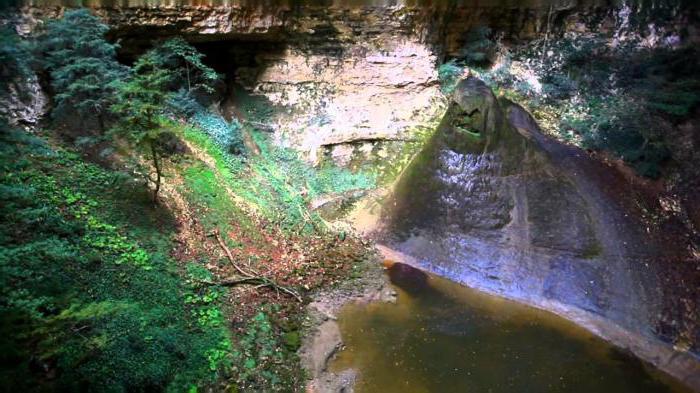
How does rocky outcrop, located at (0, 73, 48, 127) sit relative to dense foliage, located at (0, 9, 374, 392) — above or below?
above

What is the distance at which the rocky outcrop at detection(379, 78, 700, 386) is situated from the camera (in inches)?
340

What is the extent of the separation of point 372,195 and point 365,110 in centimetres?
283

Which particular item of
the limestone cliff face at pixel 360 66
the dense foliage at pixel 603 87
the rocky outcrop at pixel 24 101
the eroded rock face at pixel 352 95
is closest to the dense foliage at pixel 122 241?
the rocky outcrop at pixel 24 101

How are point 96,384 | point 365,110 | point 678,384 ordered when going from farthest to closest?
A: point 365,110 < point 678,384 < point 96,384

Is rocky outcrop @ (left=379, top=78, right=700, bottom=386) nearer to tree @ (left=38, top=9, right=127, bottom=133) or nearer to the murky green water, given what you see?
the murky green water

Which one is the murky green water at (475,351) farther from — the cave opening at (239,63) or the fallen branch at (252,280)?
the cave opening at (239,63)

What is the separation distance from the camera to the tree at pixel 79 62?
7598 millimetres

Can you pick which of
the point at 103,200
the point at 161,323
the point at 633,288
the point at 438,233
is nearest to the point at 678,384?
the point at 633,288

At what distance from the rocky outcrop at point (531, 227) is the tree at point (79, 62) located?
6.62 m

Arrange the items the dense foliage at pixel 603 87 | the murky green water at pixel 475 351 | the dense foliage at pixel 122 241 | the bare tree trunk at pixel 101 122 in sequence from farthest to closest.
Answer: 1. the dense foliage at pixel 603 87
2. the bare tree trunk at pixel 101 122
3. the murky green water at pixel 475 351
4. the dense foliage at pixel 122 241

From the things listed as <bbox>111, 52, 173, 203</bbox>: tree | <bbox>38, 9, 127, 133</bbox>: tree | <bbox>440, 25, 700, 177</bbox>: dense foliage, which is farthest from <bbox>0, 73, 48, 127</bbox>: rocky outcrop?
<bbox>440, 25, 700, 177</bbox>: dense foliage

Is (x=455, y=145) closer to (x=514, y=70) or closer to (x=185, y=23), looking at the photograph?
(x=514, y=70)

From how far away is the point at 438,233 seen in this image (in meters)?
10.4

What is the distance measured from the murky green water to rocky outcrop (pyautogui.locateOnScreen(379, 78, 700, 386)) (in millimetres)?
597
